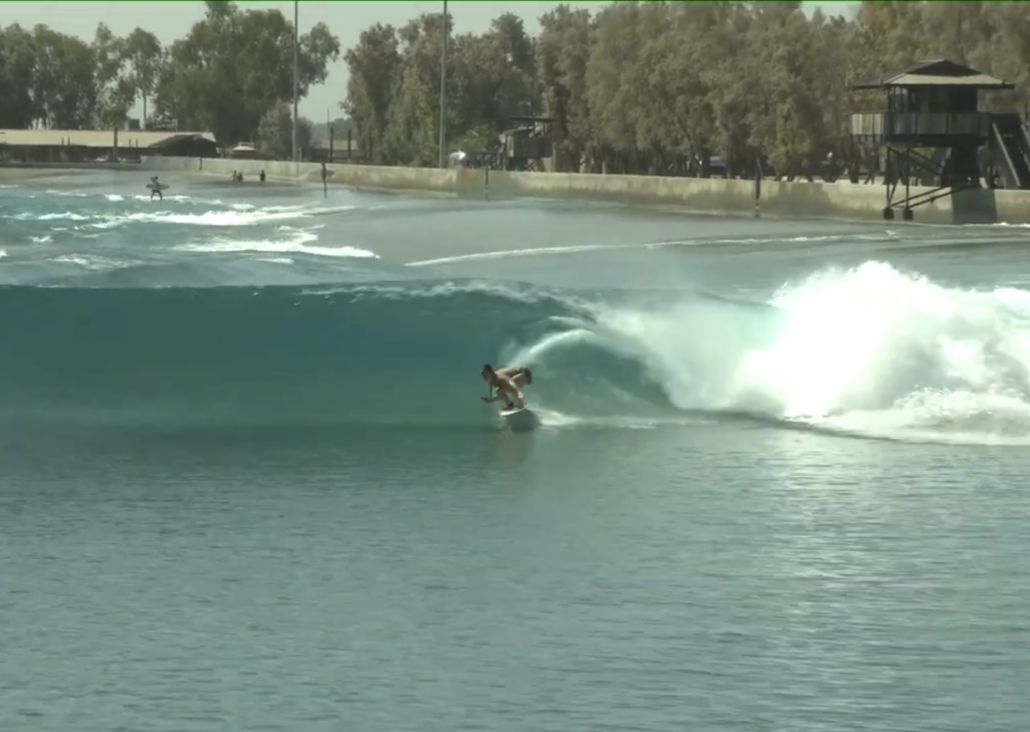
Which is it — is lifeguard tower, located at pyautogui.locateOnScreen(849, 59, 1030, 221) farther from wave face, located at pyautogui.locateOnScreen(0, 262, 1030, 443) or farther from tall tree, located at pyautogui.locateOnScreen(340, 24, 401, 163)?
tall tree, located at pyautogui.locateOnScreen(340, 24, 401, 163)

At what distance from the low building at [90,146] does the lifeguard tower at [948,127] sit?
452 feet

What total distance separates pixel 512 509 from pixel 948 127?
43.8 m

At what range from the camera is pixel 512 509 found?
47.6 feet

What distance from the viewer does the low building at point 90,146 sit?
190 metres

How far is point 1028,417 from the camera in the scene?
63.2ft

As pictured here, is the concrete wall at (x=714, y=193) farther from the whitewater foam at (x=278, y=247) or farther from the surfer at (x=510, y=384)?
the surfer at (x=510, y=384)

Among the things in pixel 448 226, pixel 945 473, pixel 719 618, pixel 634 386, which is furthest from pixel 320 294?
pixel 448 226

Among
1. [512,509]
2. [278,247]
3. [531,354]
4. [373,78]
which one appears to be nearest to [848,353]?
[531,354]

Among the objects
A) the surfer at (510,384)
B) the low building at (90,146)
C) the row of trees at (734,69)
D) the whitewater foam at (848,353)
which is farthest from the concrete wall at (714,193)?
the low building at (90,146)

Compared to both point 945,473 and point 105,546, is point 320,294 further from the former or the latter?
point 105,546

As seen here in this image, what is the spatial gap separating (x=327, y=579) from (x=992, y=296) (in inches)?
522

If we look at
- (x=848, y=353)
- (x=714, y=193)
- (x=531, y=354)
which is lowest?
(x=531, y=354)

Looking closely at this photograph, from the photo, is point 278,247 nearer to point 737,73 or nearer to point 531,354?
point 531,354

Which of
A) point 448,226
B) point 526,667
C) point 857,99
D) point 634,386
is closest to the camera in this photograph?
point 526,667
